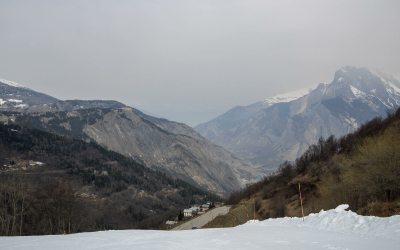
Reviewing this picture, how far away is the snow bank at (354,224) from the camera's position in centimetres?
1124

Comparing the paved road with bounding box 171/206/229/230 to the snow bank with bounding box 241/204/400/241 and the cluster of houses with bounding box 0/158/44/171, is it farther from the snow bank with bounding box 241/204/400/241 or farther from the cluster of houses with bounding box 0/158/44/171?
the cluster of houses with bounding box 0/158/44/171

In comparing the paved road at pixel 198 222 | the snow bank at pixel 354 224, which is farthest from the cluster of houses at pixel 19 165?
the snow bank at pixel 354 224

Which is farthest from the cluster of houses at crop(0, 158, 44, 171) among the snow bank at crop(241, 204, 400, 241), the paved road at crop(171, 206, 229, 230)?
the snow bank at crop(241, 204, 400, 241)

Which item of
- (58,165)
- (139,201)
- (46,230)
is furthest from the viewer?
(58,165)

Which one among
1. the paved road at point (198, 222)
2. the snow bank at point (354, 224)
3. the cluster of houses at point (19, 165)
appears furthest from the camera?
the cluster of houses at point (19, 165)

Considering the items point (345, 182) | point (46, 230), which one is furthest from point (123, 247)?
point (46, 230)

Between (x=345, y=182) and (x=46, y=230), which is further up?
(x=345, y=182)

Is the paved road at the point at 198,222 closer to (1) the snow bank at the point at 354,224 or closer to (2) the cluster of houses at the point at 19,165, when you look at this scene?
(1) the snow bank at the point at 354,224

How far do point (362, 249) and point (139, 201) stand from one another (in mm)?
177528

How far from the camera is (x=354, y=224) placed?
43.4ft

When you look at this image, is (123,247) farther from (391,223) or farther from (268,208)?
(268,208)

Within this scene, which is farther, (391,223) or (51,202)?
(51,202)

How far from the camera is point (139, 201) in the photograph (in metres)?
171

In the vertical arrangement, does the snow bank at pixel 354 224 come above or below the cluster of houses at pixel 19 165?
below
